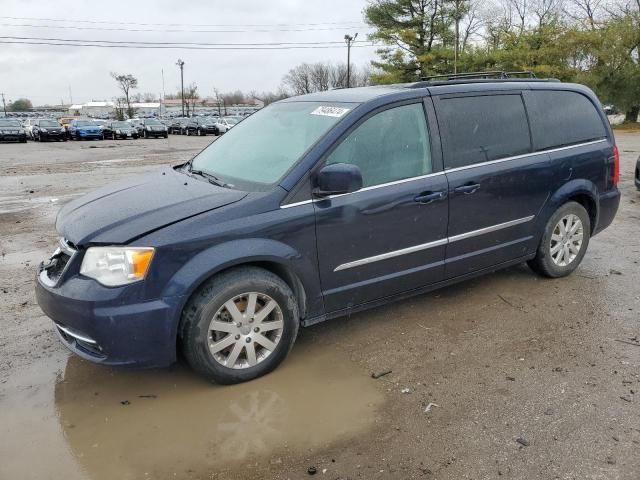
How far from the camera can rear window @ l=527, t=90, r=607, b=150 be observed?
466 centimetres

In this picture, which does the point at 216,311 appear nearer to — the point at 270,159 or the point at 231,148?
the point at 270,159

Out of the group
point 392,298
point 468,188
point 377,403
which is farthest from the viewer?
point 468,188

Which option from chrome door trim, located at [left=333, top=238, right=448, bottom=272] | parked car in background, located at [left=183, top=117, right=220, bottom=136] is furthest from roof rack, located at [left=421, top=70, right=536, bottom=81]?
parked car in background, located at [left=183, top=117, right=220, bottom=136]

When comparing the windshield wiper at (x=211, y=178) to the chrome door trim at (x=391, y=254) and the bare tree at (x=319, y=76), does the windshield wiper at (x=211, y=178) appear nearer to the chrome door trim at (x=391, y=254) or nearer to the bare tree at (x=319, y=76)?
the chrome door trim at (x=391, y=254)

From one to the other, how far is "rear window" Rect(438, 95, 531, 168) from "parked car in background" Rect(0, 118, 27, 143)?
1380 inches

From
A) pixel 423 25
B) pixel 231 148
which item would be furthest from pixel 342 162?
pixel 423 25

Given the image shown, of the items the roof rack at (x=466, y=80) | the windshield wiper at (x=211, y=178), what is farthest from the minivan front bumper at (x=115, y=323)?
the roof rack at (x=466, y=80)

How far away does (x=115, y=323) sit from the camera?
297 cm

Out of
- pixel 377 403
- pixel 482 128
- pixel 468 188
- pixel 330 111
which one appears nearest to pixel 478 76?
pixel 482 128

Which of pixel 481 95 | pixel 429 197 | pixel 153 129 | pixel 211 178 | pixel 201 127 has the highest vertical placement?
pixel 201 127

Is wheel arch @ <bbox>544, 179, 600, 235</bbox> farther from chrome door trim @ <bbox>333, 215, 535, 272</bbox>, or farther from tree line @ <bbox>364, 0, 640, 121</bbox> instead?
tree line @ <bbox>364, 0, 640, 121</bbox>

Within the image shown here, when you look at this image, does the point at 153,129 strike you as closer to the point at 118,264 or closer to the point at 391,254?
the point at 391,254

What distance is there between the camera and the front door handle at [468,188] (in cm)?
406

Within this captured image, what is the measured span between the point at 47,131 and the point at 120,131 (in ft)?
14.5
